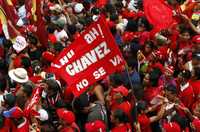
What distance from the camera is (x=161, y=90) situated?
25.5 ft

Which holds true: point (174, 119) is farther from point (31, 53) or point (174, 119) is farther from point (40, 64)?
point (31, 53)

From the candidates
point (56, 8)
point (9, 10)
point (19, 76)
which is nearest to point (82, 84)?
point (19, 76)

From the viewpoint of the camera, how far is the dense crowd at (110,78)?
7152mm

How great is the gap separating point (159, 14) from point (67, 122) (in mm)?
2923

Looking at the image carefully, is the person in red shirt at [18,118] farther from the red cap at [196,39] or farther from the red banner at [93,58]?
the red cap at [196,39]

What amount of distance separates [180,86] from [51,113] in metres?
1.62

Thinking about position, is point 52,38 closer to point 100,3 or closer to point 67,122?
point 100,3

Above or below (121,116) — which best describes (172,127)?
below

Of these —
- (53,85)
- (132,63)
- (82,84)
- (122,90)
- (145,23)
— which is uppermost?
(82,84)

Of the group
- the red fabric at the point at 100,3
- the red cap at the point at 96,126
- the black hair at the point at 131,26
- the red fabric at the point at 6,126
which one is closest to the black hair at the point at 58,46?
the black hair at the point at 131,26

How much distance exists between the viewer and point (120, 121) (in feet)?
23.2

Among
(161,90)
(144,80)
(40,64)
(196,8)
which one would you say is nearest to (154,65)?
(144,80)

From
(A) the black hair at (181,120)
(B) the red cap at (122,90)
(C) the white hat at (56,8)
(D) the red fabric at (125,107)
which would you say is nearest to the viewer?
(A) the black hair at (181,120)

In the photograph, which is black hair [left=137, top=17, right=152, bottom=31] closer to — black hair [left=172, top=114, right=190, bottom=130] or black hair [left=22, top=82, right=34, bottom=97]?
black hair [left=22, top=82, right=34, bottom=97]
